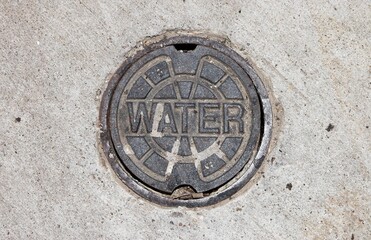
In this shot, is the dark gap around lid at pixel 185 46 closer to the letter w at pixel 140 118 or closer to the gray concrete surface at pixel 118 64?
the gray concrete surface at pixel 118 64

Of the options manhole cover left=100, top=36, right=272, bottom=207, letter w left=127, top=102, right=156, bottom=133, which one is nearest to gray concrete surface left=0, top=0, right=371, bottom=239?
manhole cover left=100, top=36, right=272, bottom=207

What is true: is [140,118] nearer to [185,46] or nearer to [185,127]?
[185,127]

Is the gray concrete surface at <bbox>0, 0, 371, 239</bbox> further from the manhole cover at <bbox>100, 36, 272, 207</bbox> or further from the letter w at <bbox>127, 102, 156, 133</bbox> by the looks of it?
the letter w at <bbox>127, 102, 156, 133</bbox>

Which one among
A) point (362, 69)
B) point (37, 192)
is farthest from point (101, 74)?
point (362, 69)

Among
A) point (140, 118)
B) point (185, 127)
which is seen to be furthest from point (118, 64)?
point (185, 127)

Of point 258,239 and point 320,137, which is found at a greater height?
point 320,137

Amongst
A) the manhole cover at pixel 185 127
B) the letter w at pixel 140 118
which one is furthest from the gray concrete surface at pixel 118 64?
the letter w at pixel 140 118

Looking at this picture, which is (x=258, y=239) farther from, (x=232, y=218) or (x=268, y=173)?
(x=268, y=173)
